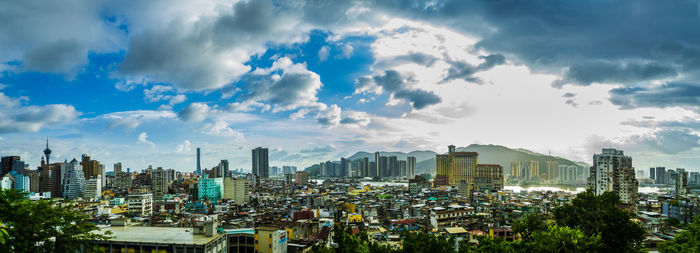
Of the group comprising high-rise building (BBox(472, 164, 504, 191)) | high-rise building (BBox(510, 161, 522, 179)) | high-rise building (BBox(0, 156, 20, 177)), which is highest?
high-rise building (BBox(0, 156, 20, 177))

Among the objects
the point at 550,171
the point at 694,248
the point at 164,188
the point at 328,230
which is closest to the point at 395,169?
the point at 550,171

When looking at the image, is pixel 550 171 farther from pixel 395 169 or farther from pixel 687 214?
pixel 687 214

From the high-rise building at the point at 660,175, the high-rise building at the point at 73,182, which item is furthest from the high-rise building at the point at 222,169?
the high-rise building at the point at 660,175

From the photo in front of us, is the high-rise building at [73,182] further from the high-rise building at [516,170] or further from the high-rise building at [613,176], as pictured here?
the high-rise building at [516,170]

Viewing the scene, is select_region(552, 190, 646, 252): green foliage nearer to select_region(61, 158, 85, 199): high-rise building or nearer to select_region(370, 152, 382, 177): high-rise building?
select_region(61, 158, 85, 199): high-rise building

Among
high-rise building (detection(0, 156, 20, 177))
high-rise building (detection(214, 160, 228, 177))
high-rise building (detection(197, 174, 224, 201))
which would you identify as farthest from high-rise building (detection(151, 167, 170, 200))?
high-rise building (detection(0, 156, 20, 177))
